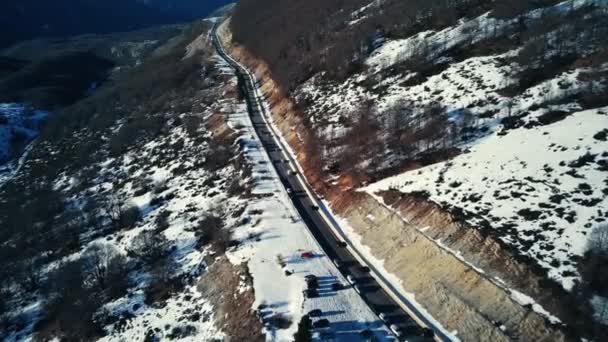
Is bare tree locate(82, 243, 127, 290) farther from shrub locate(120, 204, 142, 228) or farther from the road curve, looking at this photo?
the road curve

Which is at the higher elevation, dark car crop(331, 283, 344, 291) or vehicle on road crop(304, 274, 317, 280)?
vehicle on road crop(304, 274, 317, 280)

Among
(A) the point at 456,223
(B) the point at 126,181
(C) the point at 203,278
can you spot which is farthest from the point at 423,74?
(B) the point at 126,181

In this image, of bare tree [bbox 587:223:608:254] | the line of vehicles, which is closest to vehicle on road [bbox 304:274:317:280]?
the line of vehicles

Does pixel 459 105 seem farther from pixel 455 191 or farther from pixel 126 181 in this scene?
pixel 126 181

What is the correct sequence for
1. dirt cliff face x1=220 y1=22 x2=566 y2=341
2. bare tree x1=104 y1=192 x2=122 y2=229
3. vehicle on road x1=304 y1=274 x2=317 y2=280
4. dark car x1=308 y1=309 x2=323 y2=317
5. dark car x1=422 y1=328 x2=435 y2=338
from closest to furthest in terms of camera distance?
dirt cliff face x1=220 y1=22 x2=566 y2=341
dark car x1=422 y1=328 x2=435 y2=338
dark car x1=308 y1=309 x2=323 y2=317
vehicle on road x1=304 y1=274 x2=317 y2=280
bare tree x1=104 y1=192 x2=122 y2=229

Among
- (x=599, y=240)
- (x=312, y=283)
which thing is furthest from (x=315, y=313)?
(x=599, y=240)

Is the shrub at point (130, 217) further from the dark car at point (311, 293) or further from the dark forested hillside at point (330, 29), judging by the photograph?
the dark forested hillside at point (330, 29)

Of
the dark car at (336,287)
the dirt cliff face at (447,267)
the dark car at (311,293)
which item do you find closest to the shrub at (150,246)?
the dirt cliff face at (447,267)
